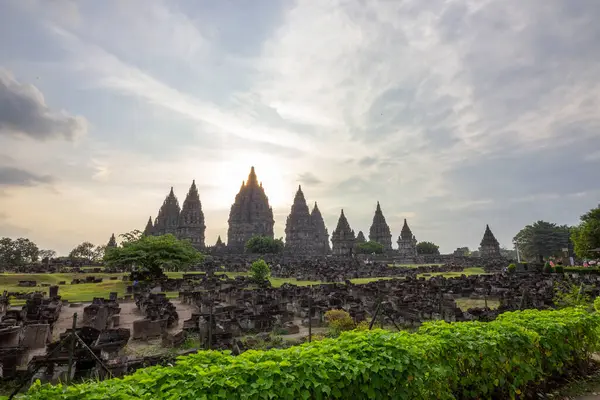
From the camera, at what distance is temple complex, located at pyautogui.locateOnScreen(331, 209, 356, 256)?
7325 centimetres

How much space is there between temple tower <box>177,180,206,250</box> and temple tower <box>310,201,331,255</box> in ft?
89.2

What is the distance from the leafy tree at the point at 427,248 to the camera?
262 ft

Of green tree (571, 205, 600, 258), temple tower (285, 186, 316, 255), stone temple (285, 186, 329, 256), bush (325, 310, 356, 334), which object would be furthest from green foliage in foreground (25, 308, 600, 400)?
temple tower (285, 186, 316, 255)

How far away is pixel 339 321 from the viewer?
41.9ft

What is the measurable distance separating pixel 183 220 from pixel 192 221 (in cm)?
199

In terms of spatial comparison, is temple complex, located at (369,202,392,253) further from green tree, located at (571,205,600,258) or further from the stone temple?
green tree, located at (571,205,600,258)

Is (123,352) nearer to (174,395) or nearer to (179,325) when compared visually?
(179,325)

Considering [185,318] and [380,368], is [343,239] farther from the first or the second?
[380,368]

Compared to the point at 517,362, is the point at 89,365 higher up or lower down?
lower down

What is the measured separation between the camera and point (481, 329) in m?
5.34

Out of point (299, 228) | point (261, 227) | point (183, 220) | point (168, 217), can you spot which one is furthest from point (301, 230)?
point (168, 217)

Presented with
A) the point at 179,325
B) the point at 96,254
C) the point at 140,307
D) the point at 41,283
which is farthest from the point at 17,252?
the point at 179,325

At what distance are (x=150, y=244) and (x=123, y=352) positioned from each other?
21.4 meters

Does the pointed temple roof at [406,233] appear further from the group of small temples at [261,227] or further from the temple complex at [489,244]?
the temple complex at [489,244]
